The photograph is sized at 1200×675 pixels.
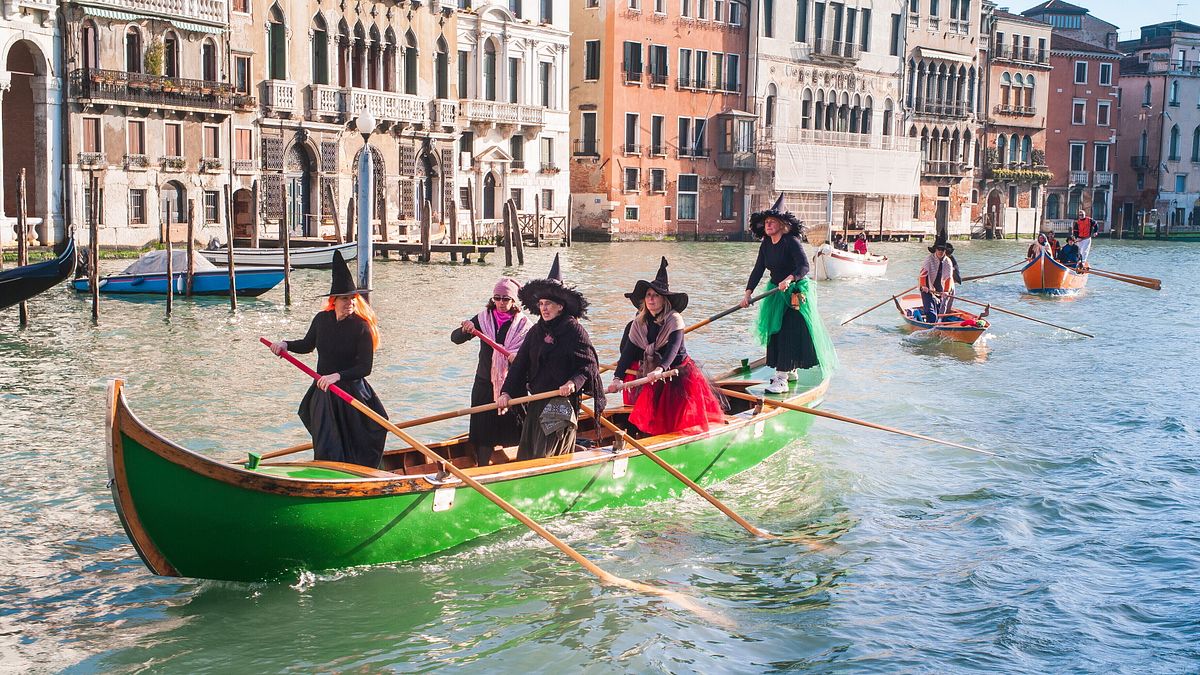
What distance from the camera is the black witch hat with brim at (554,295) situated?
252 inches

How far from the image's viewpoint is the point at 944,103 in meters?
46.8

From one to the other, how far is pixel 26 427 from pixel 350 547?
4432mm

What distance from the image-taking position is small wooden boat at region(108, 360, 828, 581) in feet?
17.2

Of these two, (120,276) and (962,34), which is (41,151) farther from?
(962,34)

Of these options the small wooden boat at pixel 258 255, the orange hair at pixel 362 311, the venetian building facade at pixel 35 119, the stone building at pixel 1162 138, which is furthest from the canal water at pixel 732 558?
the stone building at pixel 1162 138

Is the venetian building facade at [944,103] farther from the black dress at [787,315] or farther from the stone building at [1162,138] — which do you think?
the black dress at [787,315]

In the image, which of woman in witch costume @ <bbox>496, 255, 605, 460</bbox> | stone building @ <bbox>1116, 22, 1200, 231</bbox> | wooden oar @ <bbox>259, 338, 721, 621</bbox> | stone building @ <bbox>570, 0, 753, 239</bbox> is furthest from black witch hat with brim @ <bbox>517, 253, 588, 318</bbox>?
stone building @ <bbox>1116, 22, 1200, 231</bbox>

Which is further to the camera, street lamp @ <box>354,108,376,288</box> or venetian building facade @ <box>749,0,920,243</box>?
venetian building facade @ <box>749,0,920,243</box>

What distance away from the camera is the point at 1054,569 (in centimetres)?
654

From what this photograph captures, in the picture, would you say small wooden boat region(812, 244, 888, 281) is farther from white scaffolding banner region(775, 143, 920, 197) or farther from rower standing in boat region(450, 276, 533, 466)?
rower standing in boat region(450, 276, 533, 466)

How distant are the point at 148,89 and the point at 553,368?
2046 cm

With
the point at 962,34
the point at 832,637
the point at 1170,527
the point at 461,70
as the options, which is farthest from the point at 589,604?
the point at 962,34

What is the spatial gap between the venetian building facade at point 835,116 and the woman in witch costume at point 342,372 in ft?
112

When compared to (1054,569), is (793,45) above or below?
above
